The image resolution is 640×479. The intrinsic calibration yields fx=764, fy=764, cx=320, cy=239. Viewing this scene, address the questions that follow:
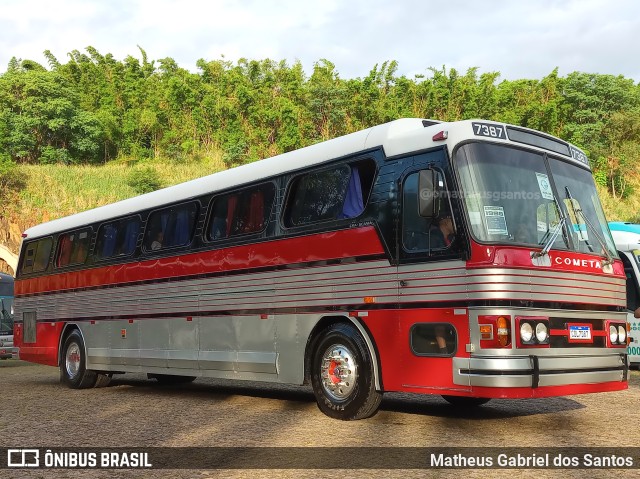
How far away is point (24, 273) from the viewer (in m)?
17.2

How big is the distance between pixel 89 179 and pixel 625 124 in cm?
4016

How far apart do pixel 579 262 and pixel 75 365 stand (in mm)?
10249

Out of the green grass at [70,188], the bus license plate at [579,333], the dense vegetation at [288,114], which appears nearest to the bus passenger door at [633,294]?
the bus license plate at [579,333]

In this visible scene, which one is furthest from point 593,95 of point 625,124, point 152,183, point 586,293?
point 586,293

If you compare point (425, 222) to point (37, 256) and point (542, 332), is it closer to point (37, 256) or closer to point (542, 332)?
point (542, 332)

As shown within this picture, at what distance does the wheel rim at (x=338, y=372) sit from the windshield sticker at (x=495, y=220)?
2276 millimetres

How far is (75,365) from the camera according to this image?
1473cm

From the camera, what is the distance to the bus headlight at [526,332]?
289 inches

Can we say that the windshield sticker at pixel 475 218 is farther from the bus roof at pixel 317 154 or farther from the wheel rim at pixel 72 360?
the wheel rim at pixel 72 360

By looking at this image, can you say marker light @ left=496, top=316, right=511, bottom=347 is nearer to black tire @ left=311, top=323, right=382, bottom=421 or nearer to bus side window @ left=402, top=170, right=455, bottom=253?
bus side window @ left=402, top=170, right=455, bottom=253

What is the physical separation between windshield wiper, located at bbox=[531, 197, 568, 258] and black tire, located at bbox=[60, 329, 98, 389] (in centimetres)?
963

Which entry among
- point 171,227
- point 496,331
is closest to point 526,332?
point 496,331

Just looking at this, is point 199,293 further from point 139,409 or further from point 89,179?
point 89,179

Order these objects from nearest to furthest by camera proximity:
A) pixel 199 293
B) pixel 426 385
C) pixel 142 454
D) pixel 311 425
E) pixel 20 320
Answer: pixel 142 454
pixel 426 385
pixel 311 425
pixel 199 293
pixel 20 320
